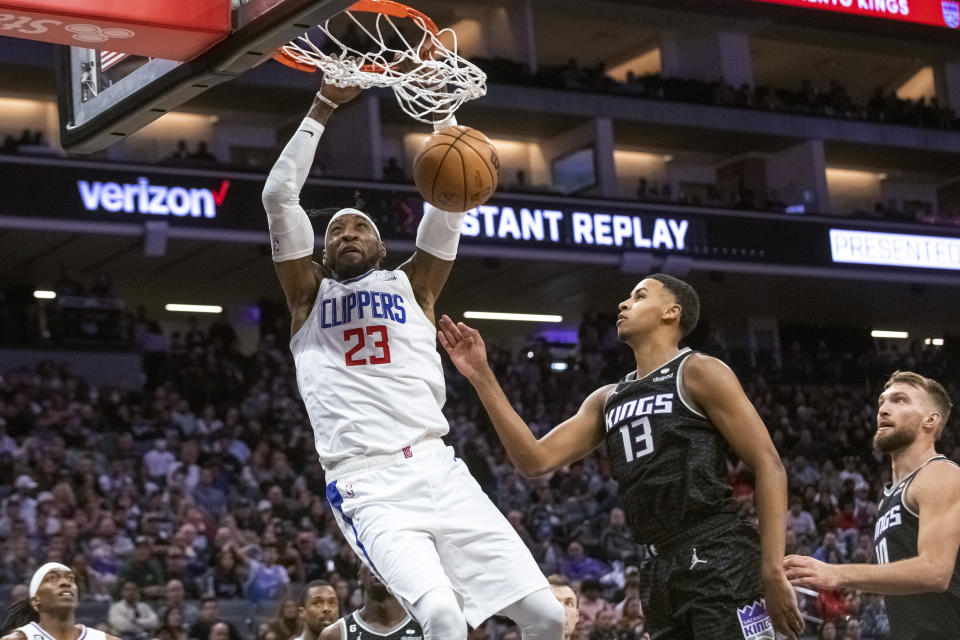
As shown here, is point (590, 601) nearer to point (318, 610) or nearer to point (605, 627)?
point (605, 627)

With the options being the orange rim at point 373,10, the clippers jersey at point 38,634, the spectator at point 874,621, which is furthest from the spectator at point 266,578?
the orange rim at point 373,10

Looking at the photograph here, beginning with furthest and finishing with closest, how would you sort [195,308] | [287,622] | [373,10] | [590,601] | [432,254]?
[195,308] < [590,601] < [287,622] < [373,10] < [432,254]

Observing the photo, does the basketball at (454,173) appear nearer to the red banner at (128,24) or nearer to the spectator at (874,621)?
the red banner at (128,24)

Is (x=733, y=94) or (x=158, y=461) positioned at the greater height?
(x=733, y=94)

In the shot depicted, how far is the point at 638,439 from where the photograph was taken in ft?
13.9

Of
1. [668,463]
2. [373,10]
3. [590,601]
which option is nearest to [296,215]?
[373,10]

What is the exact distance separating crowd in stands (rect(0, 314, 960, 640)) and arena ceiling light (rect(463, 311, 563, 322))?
3.43 metres

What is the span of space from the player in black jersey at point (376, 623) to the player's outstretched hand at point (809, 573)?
9.57ft

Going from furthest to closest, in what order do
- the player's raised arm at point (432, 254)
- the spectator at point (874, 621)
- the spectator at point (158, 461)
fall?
the spectator at point (158, 461) → the spectator at point (874, 621) → the player's raised arm at point (432, 254)

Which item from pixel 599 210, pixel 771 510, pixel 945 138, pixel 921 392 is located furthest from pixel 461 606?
pixel 945 138

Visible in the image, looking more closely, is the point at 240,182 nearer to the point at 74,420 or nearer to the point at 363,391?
the point at 74,420

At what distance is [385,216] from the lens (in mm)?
18062

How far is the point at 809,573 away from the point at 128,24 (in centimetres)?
275

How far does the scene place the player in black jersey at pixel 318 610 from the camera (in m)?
6.96
